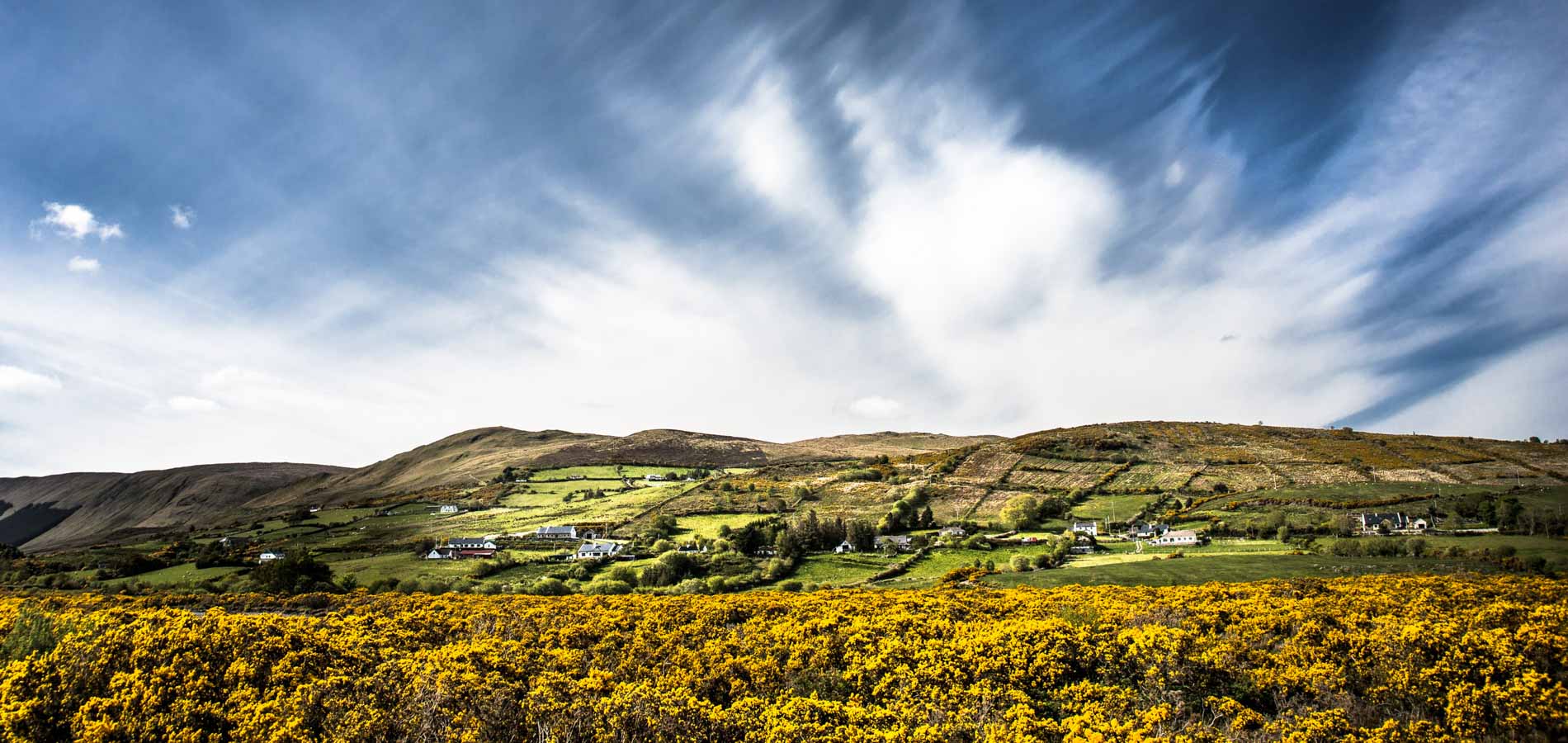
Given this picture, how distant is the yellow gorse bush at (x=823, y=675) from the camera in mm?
10461

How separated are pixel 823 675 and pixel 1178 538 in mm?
77646

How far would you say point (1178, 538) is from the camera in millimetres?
75375

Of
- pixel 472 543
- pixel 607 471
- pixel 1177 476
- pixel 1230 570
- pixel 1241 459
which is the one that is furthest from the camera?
pixel 607 471

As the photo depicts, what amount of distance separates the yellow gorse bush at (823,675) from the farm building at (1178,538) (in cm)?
5857

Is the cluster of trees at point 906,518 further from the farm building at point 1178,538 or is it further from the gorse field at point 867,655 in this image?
the farm building at point 1178,538

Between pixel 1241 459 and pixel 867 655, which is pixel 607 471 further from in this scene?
pixel 867 655

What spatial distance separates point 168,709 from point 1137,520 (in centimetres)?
10180

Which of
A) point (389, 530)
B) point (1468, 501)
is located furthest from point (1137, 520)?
point (389, 530)

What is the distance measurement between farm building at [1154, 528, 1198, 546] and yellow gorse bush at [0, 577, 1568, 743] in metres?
58.6

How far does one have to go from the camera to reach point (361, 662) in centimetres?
1405

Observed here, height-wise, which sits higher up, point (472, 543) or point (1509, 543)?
point (1509, 543)

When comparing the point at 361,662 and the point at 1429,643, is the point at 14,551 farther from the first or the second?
the point at 1429,643

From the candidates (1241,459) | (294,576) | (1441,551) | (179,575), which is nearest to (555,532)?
(294,576)

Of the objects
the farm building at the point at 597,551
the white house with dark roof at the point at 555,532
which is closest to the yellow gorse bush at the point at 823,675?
the farm building at the point at 597,551
